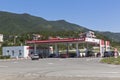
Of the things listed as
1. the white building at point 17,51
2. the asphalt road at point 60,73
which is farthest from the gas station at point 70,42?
the asphalt road at point 60,73

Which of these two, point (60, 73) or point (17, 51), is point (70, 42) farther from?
point (60, 73)

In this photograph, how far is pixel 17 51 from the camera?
102m

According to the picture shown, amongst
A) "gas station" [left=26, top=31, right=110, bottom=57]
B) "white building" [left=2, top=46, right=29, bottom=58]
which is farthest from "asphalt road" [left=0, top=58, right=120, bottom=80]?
"white building" [left=2, top=46, right=29, bottom=58]

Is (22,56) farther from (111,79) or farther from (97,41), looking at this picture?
(111,79)

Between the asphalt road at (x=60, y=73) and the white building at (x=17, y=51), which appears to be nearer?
the asphalt road at (x=60, y=73)

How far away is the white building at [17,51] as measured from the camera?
100238mm

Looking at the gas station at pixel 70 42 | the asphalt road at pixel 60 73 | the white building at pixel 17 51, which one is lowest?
the asphalt road at pixel 60 73

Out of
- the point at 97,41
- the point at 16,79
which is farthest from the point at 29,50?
the point at 16,79

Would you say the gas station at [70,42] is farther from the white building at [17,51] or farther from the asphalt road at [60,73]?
the asphalt road at [60,73]

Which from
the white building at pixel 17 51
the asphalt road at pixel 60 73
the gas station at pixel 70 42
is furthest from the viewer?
the white building at pixel 17 51

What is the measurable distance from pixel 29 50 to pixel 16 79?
260ft

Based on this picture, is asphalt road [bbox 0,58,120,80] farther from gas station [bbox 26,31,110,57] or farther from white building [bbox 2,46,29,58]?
white building [bbox 2,46,29,58]

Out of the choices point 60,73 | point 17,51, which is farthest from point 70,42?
point 60,73

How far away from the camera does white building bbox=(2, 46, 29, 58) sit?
329ft
